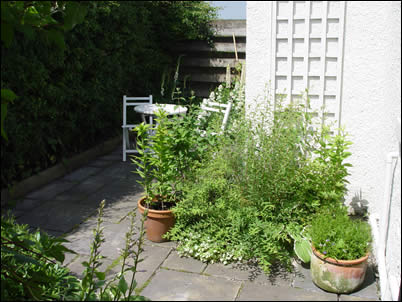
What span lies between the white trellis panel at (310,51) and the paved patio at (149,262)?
153 centimetres

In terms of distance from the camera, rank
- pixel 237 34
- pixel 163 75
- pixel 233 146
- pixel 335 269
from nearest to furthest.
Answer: pixel 335 269 → pixel 233 146 → pixel 163 75 → pixel 237 34

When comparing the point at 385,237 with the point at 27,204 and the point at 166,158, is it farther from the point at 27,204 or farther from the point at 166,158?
the point at 27,204

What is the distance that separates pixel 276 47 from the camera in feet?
12.9

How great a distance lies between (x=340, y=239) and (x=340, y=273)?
0.70ft

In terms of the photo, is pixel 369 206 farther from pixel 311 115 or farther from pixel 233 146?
pixel 233 146

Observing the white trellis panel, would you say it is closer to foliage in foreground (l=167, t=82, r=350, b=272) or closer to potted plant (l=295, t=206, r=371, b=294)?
foliage in foreground (l=167, t=82, r=350, b=272)

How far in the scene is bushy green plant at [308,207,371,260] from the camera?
2865 mm

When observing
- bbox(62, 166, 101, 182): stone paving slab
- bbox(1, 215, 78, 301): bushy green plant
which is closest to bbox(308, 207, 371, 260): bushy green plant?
bbox(1, 215, 78, 301): bushy green plant

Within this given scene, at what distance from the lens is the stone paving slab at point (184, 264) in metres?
3.18

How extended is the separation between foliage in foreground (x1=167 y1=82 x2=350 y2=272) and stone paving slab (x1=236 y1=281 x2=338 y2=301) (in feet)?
0.68

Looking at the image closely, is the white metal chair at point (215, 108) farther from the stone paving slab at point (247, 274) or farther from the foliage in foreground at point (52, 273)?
the foliage in foreground at point (52, 273)

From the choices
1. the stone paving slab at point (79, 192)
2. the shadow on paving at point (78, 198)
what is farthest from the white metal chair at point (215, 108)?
the stone paving slab at point (79, 192)

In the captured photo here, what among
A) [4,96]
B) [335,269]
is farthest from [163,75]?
[4,96]

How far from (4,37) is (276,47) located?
9.58 feet
